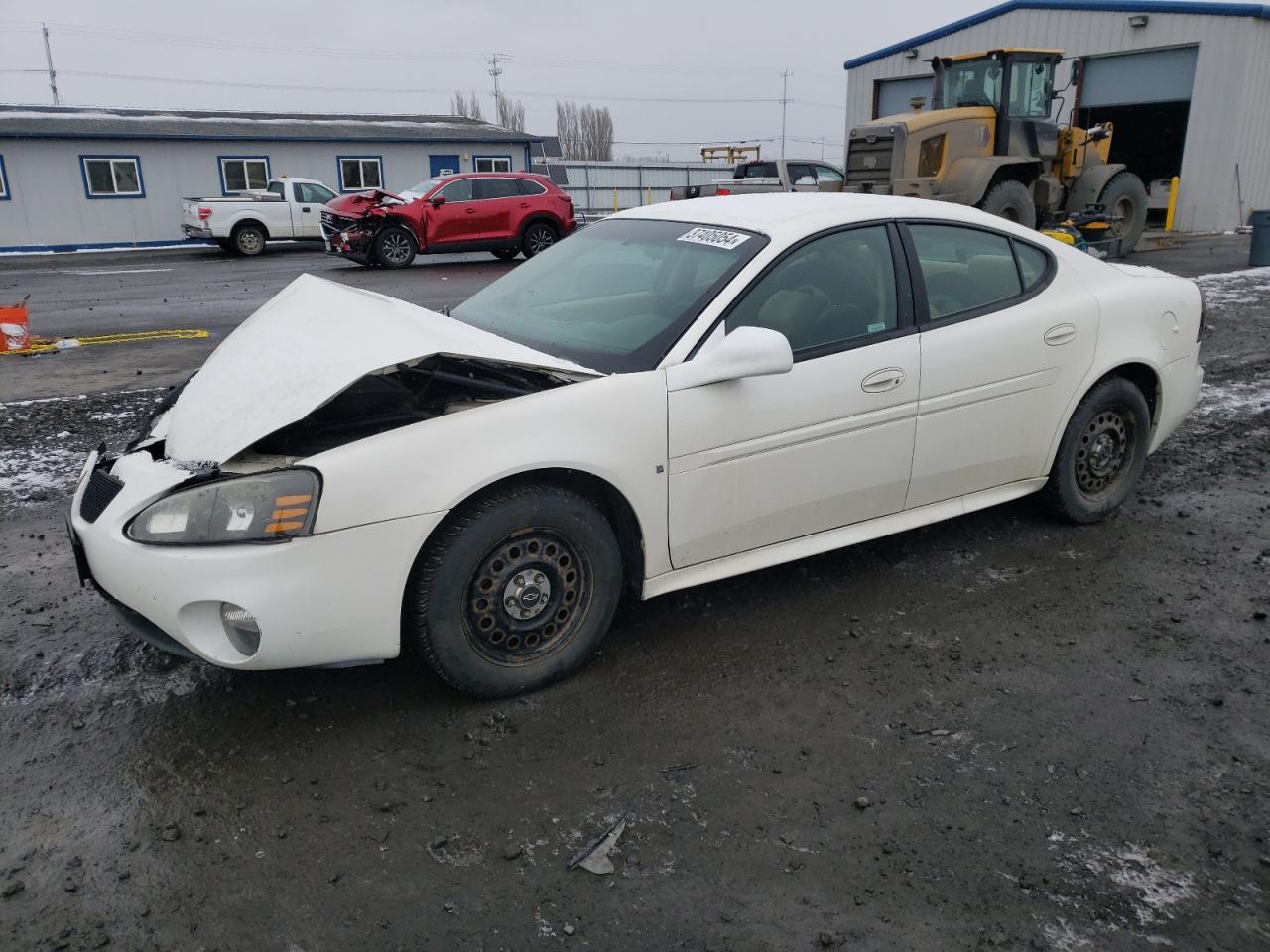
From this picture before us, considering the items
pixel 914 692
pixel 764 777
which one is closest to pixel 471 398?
pixel 764 777

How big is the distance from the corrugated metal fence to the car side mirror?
105 ft

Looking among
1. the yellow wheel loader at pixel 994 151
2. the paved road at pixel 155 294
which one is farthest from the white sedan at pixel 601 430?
the yellow wheel loader at pixel 994 151

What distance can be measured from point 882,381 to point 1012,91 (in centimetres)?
1330

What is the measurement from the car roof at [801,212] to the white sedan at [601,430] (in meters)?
0.02

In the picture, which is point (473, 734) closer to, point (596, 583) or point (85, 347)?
point (596, 583)

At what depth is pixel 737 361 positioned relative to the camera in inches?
131

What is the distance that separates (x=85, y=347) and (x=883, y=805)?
982 cm

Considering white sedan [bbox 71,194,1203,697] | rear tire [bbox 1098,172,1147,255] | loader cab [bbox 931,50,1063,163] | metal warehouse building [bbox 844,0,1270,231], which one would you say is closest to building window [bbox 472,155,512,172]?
metal warehouse building [bbox 844,0,1270,231]

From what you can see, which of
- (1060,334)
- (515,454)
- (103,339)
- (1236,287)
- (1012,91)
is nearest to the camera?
(515,454)

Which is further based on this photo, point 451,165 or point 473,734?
point 451,165

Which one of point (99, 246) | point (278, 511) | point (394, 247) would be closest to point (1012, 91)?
point (394, 247)

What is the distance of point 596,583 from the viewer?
336cm

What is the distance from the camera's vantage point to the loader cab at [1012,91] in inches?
587

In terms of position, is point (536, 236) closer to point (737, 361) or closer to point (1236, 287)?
point (1236, 287)
